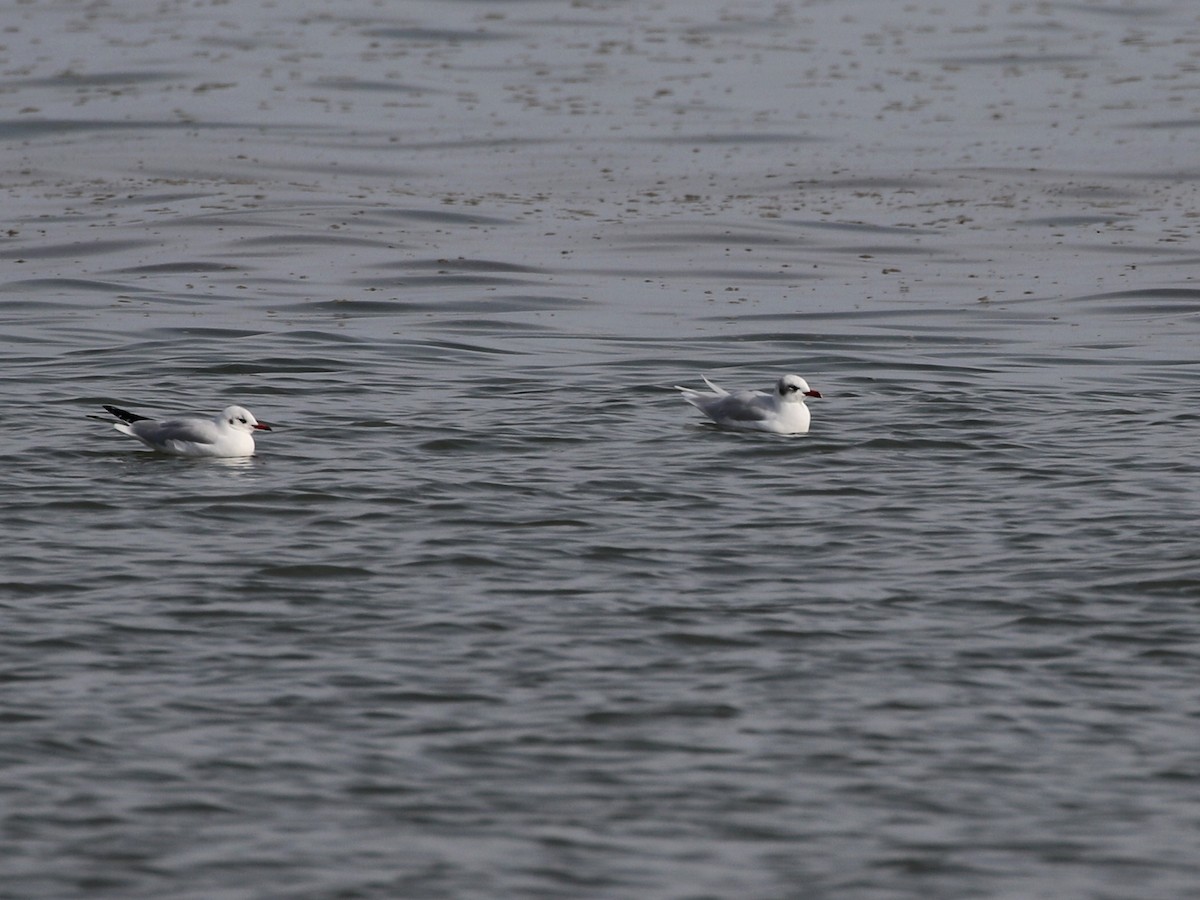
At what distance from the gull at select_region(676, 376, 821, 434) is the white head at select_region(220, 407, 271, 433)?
3.84m

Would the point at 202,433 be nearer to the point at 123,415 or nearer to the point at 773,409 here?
the point at 123,415

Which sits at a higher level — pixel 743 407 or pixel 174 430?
pixel 743 407

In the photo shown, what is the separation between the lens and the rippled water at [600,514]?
8.71 m

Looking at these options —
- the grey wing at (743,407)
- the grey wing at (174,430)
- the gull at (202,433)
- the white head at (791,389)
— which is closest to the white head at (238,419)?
the gull at (202,433)

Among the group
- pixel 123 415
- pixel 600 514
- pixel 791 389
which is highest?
pixel 791 389

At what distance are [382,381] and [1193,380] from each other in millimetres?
7594

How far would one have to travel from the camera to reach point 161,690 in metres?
10.1

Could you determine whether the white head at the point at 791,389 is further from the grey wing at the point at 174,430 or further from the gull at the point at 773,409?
the grey wing at the point at 174,430

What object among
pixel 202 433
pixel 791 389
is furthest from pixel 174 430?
pixel 791 389

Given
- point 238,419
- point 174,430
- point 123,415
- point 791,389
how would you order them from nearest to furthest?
point 238,419 < point 174,430 < point 123,415 < point 791,389

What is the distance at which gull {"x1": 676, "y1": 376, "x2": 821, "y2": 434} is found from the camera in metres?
16.3

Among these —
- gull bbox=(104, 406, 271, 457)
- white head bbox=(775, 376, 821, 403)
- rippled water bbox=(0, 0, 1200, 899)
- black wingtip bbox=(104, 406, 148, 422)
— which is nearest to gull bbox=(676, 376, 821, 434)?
white head bbox=(775, 376, 821, 403)

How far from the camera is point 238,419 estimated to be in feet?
49.9

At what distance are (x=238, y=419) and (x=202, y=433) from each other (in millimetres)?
311
